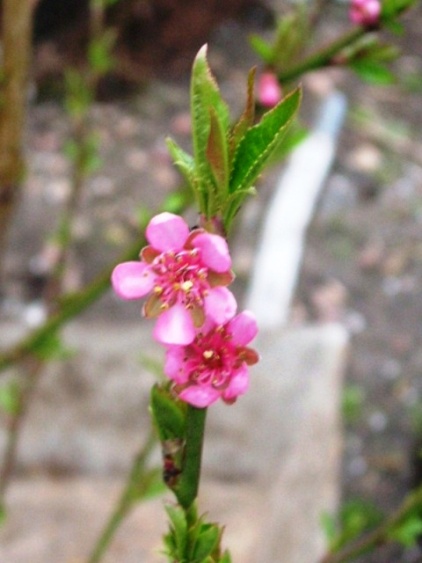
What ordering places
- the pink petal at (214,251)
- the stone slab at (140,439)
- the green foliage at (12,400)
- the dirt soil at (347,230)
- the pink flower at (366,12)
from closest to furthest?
the pink petal at (214,251), the pink flower at (366,12), the green foliage at (12,400), the stone slab at (140,439), the dirt soil at (347,230)

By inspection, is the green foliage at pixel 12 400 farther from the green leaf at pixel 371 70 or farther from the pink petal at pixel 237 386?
the pink petal at pixel 237 386

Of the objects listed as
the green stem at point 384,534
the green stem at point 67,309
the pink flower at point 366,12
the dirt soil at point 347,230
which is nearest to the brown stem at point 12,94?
the green stem at point 67,309

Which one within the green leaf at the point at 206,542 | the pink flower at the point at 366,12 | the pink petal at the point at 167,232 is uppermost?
the pink flower at the point at 366,12

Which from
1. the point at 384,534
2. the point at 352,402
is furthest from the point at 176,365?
the point at 352,402

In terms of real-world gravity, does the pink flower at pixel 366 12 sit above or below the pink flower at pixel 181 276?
above

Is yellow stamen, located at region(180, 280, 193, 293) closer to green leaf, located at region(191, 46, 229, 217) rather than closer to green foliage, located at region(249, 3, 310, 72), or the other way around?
green leaf, located at region(191, 46, 229, 217)

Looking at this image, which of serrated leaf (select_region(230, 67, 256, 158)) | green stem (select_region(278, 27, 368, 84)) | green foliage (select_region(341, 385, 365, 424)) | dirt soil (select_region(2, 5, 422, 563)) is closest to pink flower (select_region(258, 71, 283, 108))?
green stem (select_region(278, 27, 368, 84))

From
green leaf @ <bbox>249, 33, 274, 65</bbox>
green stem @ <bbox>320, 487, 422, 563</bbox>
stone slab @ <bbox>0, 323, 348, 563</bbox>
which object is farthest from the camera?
stone slab @ <bbox>0, 323, 348, 563</bbox>
